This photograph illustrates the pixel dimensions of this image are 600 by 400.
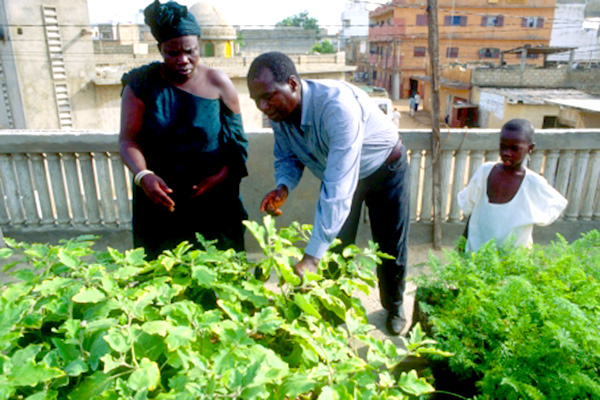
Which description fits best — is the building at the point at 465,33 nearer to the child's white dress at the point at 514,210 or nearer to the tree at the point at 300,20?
the tree at the point at 300,20

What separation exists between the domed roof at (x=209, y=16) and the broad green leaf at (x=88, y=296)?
71.7 ft

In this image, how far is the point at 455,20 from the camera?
35188 millimetres

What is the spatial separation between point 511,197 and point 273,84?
5.04ft

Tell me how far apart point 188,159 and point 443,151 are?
237 centimetres

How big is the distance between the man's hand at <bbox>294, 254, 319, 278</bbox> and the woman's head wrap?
1.27 metres

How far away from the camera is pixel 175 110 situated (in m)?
2.33

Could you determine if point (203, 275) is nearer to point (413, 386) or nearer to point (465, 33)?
point (413, 386)

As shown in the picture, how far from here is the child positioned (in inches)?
96.7

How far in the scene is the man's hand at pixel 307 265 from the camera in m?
1.58

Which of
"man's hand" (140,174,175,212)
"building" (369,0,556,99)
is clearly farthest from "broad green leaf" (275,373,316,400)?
"building" (369,0,556,99)

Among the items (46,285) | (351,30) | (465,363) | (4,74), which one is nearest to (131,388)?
(46,285)

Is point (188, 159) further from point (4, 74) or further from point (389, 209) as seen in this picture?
point (4, 74)

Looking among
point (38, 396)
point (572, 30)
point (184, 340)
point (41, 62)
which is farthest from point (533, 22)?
point (38, 396)

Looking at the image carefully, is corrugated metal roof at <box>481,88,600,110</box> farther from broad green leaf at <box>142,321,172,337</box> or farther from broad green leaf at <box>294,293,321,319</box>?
broad green leaf at <box>142,321,172,337</box>
